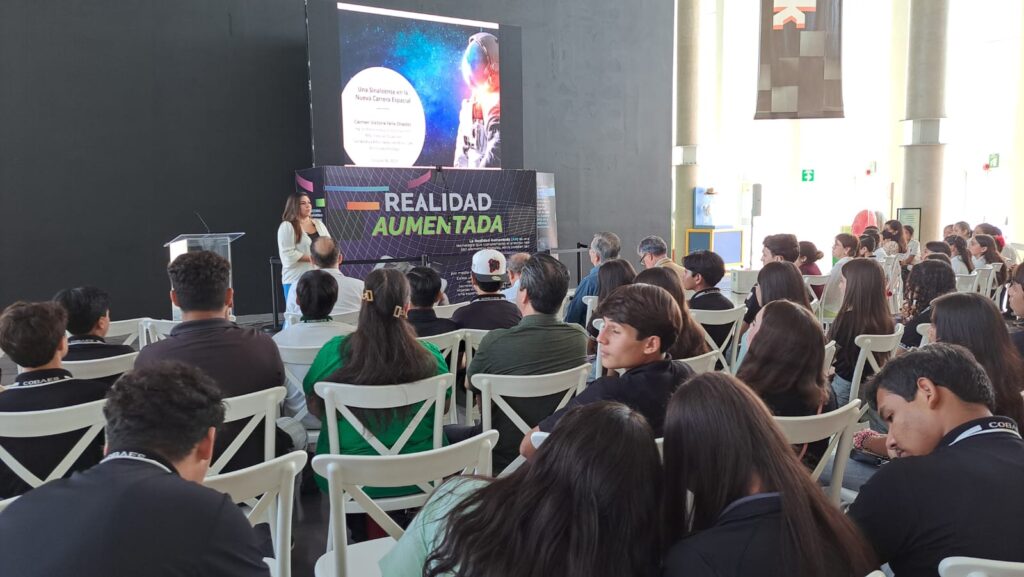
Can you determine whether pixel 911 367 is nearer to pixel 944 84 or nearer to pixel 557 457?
pixel 557 457

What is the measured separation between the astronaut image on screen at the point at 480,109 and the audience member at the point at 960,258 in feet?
16.8

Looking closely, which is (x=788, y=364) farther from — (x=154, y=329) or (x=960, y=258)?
(x=960, y=258)

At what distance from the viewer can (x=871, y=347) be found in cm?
380

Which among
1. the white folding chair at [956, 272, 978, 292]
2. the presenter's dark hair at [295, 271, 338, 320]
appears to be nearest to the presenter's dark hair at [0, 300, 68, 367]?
the presenter's dark hair at [295, 271, 338, 320]

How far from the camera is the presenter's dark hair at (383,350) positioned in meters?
2.77

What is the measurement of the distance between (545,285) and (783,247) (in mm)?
3448

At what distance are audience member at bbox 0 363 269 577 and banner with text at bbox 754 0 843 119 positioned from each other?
28.9 feet

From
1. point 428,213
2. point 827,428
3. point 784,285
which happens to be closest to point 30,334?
point 827,428

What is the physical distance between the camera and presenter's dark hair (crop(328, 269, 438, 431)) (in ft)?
9.07

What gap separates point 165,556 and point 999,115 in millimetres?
18774

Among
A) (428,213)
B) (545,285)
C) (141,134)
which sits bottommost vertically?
(545,285)

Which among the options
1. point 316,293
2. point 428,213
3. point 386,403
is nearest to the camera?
point 386,403

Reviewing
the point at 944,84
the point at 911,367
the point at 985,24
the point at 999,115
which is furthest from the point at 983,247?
the point at 985,24

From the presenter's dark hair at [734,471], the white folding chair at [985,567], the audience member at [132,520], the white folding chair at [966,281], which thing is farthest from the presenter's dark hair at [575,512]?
the white folding chair at [966,281]
